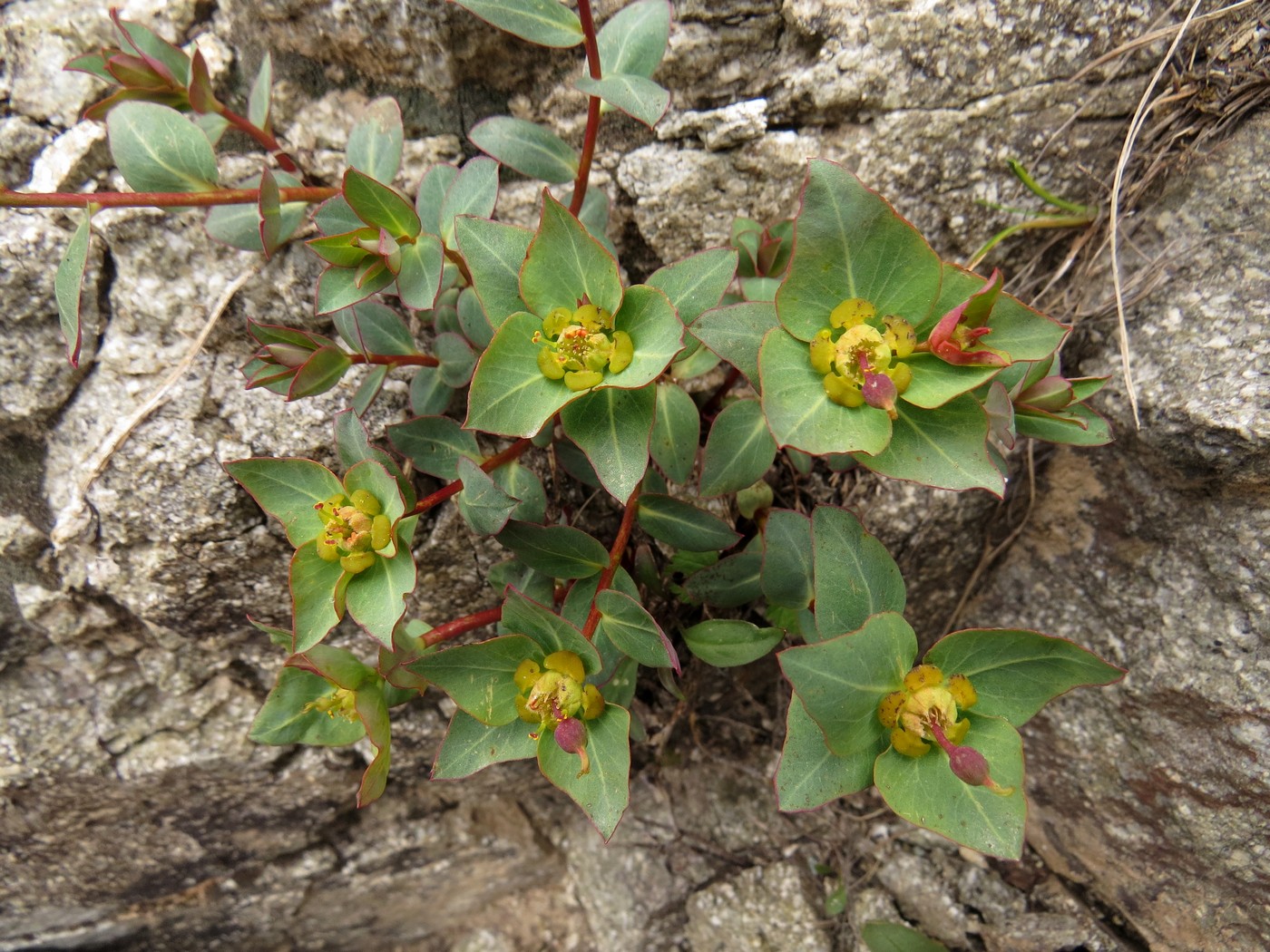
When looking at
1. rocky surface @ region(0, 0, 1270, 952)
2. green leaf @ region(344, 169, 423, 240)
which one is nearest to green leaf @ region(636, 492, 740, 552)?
rocky surface @ region(0, 0, 1270, 952)

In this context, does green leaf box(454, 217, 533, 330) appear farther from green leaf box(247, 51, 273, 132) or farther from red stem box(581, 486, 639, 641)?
green leaf box(247, 51, 273, 132)

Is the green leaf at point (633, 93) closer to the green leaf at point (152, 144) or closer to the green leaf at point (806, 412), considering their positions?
the green leaf at point (806, 412)

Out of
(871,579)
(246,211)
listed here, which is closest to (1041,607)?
(871,579)

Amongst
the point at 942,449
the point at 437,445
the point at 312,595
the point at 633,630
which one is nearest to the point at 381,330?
the point at 437,445

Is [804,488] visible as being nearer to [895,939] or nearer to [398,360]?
[398,360]

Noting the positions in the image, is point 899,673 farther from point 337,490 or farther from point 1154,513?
point 337,490

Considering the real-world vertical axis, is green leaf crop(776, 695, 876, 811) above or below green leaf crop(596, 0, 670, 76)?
below

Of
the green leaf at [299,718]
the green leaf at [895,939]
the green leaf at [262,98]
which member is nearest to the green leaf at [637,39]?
the green leaf at [262,98]
